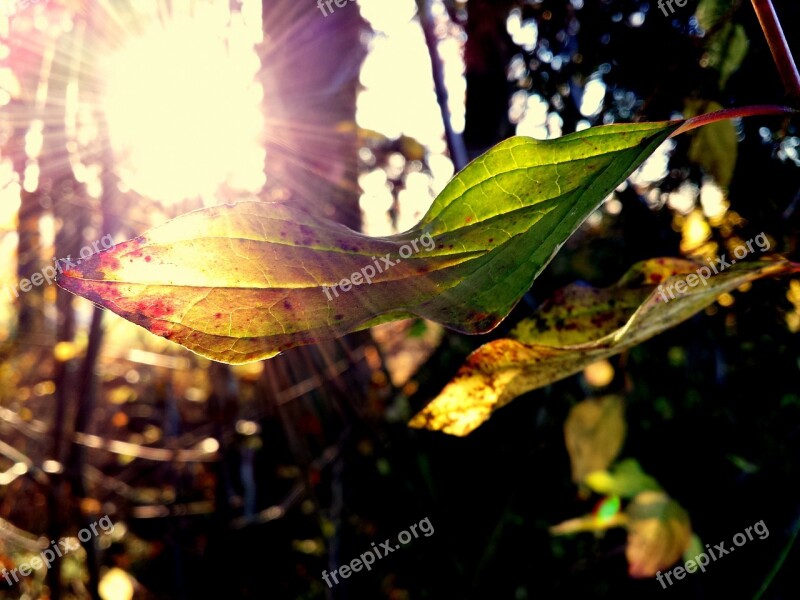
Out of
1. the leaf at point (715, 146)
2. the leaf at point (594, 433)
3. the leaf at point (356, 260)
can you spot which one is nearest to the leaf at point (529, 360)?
the leaf at point (356, 260)

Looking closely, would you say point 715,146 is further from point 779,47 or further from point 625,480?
point 625,480

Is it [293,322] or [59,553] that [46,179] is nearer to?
[59,553]

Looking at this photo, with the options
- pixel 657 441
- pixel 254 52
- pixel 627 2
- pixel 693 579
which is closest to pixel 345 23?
pixel 254 52

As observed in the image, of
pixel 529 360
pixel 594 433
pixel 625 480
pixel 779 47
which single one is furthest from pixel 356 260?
pixel 625 480

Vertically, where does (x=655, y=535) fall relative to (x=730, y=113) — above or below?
below

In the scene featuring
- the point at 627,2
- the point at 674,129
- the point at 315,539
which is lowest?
the point at 315,539

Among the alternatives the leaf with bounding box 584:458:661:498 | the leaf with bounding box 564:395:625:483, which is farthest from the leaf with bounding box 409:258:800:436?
the leaf with bounding box 584:458:661:498
